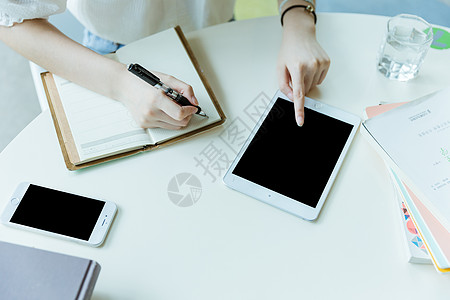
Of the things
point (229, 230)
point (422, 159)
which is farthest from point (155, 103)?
point (422, 159)

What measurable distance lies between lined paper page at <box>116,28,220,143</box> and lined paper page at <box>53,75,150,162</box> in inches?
1.7

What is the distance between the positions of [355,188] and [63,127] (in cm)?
51

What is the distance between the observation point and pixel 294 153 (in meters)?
0.69

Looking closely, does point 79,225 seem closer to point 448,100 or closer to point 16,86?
point 448,100

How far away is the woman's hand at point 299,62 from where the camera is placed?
74 centimetres

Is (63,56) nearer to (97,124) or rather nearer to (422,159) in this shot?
(97,124)

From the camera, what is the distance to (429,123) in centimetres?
68

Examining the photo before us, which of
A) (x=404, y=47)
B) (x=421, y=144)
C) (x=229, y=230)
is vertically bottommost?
(x=229, y=230)

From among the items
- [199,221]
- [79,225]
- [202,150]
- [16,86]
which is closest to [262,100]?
[202,150]

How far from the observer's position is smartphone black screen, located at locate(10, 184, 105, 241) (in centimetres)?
61

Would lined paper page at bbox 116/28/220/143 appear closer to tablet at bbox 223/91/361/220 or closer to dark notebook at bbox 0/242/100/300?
tablet at bbox 223/91/361/220

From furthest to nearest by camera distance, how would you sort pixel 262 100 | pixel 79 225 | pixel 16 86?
1. pixel 16 86
2. pixel 262 100
3. pixel 79 225

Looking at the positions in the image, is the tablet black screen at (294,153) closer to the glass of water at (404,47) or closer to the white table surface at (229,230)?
the white table surface at (229,230)

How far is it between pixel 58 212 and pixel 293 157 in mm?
387
